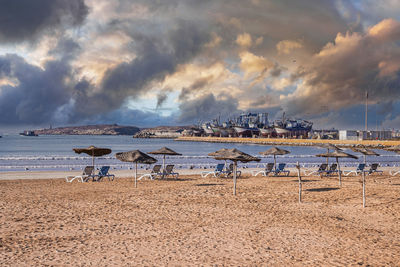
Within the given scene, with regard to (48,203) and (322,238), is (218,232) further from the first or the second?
(48,203)

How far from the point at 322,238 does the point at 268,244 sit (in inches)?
53.9

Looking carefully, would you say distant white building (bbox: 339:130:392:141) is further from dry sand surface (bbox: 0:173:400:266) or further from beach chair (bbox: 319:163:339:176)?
dry sand surface (bbox: 0:173:400:266)

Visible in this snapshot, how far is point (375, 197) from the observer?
1352 centimetres

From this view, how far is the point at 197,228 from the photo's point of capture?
29.1 ft

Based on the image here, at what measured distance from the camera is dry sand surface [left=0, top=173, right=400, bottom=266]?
6.68m

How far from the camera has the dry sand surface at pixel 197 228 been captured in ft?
21.9

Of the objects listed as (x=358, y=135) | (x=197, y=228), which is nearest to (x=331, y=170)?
(x=197, y=228)

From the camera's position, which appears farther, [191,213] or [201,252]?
[191,213]

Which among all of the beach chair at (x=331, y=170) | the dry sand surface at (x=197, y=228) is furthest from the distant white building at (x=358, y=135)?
the dry sand surface at (x=197, y=228)

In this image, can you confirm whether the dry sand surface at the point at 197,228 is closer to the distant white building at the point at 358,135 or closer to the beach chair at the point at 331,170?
the beach chair at the point at 331,170

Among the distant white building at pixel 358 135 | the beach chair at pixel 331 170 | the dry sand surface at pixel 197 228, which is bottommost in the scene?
the dry sand surface at pixel 197 228

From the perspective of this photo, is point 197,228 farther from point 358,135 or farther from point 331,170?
point 358,135

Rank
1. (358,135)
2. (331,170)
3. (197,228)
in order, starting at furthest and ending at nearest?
(358,135)
(331,170)
(197,228)

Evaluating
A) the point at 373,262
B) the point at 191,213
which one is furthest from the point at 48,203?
the point at 373,262
